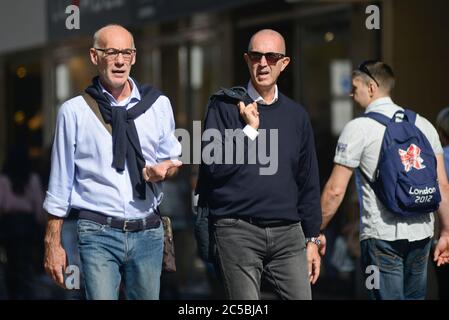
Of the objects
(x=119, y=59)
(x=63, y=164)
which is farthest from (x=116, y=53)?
(x=63, y=164)

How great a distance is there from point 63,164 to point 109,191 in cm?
28

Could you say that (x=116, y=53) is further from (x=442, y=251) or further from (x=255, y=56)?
(x=442, y=251)

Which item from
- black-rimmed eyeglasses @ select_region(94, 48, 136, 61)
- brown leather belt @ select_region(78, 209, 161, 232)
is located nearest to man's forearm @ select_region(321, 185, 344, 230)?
brown leather belt @ select_region(78, 209, 161, 232)

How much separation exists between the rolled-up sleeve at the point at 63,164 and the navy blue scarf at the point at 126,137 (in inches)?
7.5

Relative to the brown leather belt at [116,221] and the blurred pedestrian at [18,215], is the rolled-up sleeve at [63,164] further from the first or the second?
the blurred pedestrian at [18,215]

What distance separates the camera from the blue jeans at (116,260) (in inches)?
261

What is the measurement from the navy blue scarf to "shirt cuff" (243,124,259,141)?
1.87 ft

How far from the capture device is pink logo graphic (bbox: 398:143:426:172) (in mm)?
7676

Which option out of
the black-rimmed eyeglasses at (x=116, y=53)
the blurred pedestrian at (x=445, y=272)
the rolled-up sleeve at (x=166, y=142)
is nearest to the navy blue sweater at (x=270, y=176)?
the rolled-up sleeve at (x=166, y=142)

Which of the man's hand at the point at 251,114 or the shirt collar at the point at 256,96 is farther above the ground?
the shirt collar at the point at 256,96

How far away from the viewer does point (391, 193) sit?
25.0 feet

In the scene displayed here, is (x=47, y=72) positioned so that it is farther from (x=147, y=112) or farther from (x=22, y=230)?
(x=147, y=112)

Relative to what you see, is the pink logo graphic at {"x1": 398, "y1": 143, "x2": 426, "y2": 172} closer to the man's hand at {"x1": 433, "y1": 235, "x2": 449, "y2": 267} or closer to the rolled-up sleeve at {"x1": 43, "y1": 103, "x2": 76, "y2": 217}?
the man's hand at {"x1": 433, "y1": 235, "x2": 449, "y2": 267}
